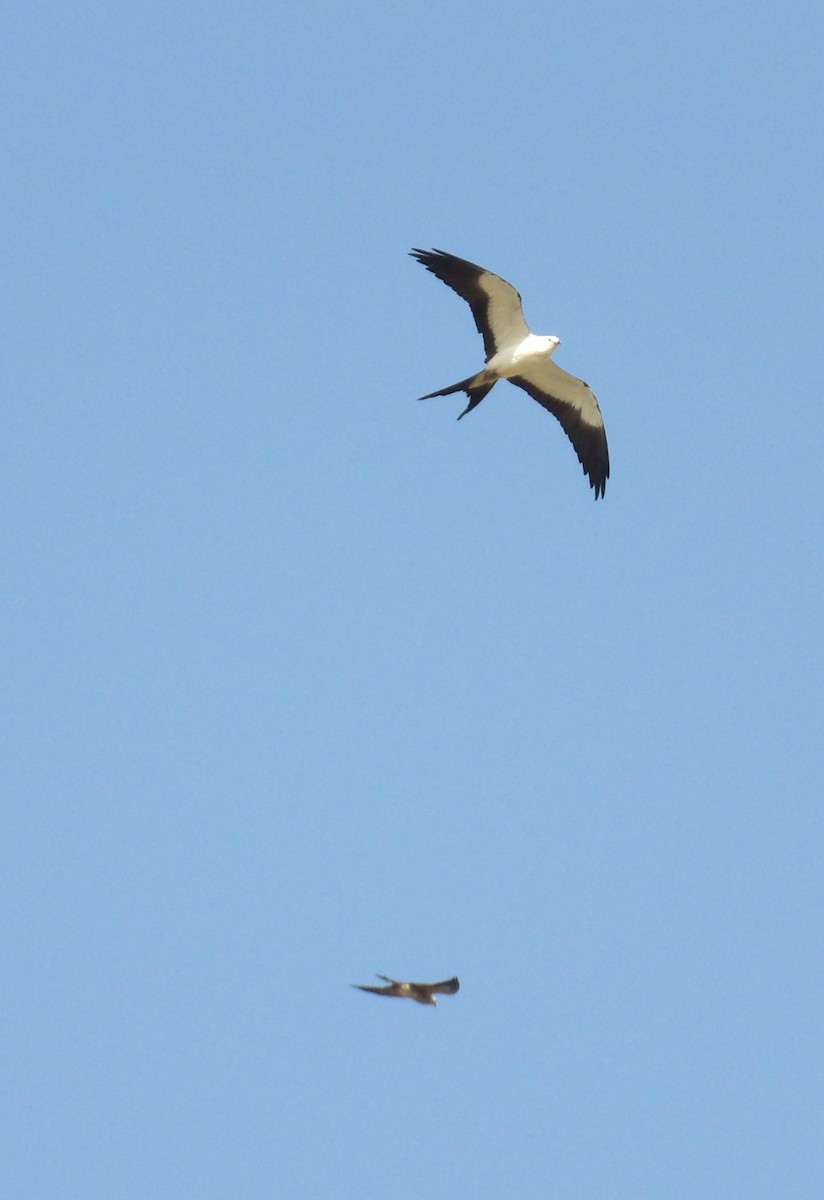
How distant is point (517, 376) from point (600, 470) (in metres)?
1.83

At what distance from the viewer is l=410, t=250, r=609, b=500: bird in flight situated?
67.5 ft

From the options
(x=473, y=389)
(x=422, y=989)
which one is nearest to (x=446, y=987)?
(x=422, y=989)

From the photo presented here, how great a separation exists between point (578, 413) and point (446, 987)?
9.52 metres

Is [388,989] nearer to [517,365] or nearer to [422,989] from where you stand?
[422,989]

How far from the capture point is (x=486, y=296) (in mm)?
20797

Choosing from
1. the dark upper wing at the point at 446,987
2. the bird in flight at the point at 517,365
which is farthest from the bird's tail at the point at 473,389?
the dark upper wing at the point at 446,987

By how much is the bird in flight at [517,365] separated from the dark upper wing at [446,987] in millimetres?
7512

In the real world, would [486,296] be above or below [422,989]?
above

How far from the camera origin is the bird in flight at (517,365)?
20562 mm

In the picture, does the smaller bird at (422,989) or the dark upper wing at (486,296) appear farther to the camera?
the dark upper wing at (486,296)

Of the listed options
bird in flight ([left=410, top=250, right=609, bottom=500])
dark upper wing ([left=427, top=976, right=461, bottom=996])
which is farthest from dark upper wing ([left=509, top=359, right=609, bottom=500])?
dark upper wing ([left=427, top=976, right=461, bottom=996])

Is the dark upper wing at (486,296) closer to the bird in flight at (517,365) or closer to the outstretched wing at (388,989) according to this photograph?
the bird in flight at (517,365)

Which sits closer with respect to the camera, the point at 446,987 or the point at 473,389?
the point at 446,987

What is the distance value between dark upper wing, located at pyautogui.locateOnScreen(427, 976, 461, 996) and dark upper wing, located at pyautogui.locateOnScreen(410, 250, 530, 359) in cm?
895
